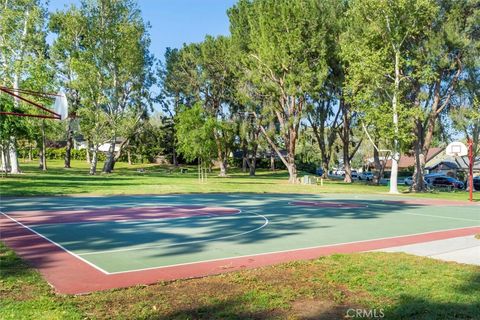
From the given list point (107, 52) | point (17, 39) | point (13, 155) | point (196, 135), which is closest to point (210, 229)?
point (196, 135)

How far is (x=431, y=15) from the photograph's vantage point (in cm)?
3319

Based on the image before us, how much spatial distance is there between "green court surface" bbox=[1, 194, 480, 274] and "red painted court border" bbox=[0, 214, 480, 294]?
12.6 inches

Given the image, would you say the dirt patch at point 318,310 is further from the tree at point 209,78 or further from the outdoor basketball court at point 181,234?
the tree at point 209,78

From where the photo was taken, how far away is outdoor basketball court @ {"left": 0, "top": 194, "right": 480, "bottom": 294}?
8.59 meters

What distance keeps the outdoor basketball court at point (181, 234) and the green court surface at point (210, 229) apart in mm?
25

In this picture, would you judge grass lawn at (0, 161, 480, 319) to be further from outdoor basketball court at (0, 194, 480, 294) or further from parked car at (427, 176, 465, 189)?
parked car at (427, 176, 465, 189)

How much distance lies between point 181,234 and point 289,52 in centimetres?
2979

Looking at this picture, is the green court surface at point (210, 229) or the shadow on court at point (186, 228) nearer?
the green court surface at point (210, 229)

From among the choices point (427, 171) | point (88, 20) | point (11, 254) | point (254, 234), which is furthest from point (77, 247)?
point (427, 171)

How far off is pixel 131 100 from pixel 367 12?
30.6 meters

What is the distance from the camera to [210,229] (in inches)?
537

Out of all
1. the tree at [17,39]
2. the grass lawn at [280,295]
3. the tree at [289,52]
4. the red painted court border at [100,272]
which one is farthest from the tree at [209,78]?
the grass lawn at [280,295]

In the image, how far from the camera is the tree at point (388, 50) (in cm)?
3284

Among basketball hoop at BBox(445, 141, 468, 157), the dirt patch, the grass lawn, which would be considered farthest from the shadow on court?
basketball hoop at BBox(445, 141, 468, 157)
